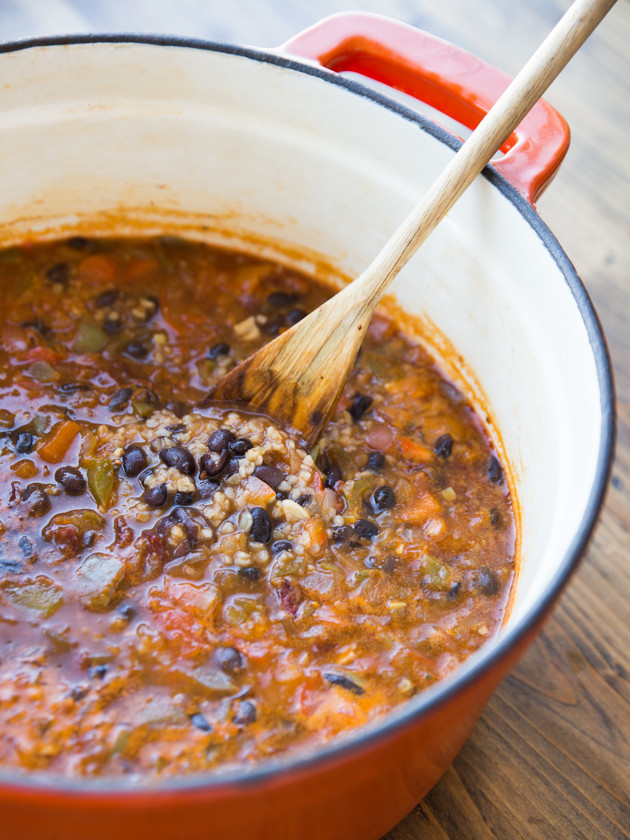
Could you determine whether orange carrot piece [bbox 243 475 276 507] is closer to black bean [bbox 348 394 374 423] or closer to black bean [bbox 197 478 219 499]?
black bean [bbox 197 478 219 499]

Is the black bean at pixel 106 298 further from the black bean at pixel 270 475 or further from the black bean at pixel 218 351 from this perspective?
the black bean at pixel 270 475

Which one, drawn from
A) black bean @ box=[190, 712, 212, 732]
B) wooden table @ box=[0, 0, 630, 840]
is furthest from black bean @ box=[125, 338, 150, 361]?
wooden table @ box=[0, 0, 630, 840]

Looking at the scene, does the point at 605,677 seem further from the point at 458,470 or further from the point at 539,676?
the point at 458,470

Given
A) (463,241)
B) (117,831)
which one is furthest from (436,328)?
(117,831)

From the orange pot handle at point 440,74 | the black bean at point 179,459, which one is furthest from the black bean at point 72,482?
the orange pot handle at point 440,74

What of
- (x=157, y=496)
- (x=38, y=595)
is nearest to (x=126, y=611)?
(x=38, y=595)

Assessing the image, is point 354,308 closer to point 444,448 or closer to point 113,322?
point 444,448

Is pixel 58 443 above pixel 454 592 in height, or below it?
below

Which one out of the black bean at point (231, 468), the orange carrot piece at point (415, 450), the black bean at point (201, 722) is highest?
the orange carrot piece at point (415, 450)
